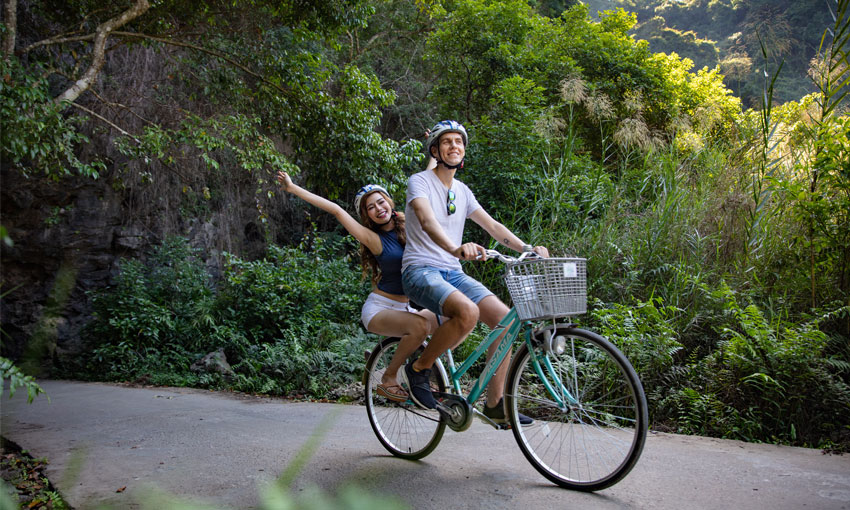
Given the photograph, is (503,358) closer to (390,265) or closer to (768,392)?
(390,265)

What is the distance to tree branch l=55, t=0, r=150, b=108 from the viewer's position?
6480 mm

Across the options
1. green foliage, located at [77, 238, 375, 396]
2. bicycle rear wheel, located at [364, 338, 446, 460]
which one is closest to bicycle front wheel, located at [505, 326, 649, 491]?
bicycle rear wheel, located at [364, 338, 446, 460]

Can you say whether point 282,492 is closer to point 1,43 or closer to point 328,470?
point 328,470

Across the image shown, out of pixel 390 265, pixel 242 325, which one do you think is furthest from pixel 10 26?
pixel 390 265

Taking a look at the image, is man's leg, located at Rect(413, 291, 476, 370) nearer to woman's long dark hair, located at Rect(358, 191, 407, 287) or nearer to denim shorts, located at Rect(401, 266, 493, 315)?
denim shorts, located at Rect(401, 266, 493, 315)

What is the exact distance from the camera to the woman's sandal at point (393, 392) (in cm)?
379

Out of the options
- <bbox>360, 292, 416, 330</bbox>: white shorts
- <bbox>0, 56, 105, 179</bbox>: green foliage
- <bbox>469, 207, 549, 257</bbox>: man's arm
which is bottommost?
<bbox>360, 292, 416, 330</bbox>: white shorts

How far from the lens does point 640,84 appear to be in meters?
12.1

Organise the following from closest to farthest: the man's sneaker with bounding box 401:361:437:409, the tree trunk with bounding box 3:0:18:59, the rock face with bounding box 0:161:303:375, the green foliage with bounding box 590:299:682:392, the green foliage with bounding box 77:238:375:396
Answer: the man's sneaker with bounding box 401:361:437:409 < the green foliage with bounding box 590:299:682:392 < the tree trunk with bounding box 3:0:18:59 < the green foliage with bounding box 77:238:375:396 < the rock face with bounding box 0:161:303:375

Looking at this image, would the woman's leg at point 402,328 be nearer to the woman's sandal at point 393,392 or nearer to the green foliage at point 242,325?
the woman's sandal at point 393,392

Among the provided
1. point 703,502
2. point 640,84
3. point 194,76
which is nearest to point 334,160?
point 194,76

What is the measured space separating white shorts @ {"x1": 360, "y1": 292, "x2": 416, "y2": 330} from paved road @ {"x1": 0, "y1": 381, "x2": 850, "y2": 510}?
30.6 inches

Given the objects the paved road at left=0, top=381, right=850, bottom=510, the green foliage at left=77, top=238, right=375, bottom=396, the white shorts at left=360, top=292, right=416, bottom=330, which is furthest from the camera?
the green foliage at left=77, top=238, right=375, bottom=396

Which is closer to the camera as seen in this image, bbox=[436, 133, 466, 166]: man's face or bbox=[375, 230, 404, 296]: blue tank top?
bbox=[436, 133, 466, 166]: man's face
